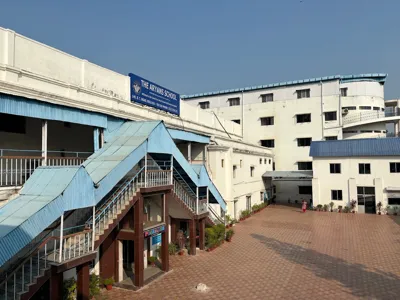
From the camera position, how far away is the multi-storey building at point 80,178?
7.73 meters

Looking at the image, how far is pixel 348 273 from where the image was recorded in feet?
43.4

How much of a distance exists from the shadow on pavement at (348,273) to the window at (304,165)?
19831 mm

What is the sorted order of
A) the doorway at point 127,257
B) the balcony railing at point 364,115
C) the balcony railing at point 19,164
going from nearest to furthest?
the balcony railing at point 19,164 < the doorway at point 127,257 < the balcony railing at point 364,115

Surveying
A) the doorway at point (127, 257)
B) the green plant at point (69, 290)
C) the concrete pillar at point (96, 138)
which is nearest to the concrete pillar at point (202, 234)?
the doorway at point (127, 257)

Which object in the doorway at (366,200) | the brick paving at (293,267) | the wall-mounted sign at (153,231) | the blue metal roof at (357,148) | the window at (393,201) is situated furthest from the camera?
the doorway at (366,200)

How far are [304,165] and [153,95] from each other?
24.2 meters

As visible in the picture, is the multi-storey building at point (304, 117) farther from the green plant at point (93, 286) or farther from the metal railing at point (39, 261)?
the metal railing at point (39, 261)

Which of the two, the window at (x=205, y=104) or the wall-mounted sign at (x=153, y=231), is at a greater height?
the window at (x=205, y=104)

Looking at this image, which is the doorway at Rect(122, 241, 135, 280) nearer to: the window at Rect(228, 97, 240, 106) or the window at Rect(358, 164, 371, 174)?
the window at Rect(358, 164, 371, 174)

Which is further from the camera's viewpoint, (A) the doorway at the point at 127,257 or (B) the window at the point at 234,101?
(B) the window at the point at 234,101

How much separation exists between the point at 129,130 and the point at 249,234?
39.7ft

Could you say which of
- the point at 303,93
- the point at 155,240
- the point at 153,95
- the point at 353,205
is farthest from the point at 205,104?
the point at 155,240

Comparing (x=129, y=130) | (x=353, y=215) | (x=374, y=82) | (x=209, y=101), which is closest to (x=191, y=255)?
(x=129, y=130)

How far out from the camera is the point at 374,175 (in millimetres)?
28281
